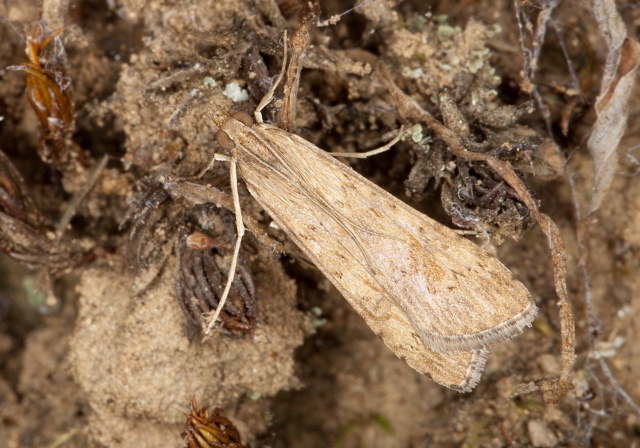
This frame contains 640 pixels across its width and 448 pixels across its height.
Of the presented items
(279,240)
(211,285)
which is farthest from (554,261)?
(211,285)

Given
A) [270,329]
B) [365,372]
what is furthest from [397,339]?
[365,372]

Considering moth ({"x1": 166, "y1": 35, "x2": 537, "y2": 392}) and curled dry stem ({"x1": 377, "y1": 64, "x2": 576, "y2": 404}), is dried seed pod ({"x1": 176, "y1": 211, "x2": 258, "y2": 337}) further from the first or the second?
curled dry stem ({"x1": 377, "y1": 64, "x2": 576, "y2": 404})

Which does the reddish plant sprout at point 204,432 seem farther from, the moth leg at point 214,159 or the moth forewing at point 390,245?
the moth leg at point 214,159

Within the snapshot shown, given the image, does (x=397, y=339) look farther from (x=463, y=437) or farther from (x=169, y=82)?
(x=169, y=82)

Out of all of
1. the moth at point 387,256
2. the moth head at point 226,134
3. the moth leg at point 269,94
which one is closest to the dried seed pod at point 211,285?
the moth at point 387,256

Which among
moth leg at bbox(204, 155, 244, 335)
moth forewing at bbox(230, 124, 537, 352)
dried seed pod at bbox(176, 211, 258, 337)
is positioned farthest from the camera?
dried seed pod at bbox(176, 211, 258, 337)

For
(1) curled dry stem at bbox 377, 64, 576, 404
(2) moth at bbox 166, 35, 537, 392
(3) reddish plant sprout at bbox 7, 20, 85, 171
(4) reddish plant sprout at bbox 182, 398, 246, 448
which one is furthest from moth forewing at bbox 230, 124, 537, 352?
(3) reddish plant sprout at bbox 7, 20, 85, 171
